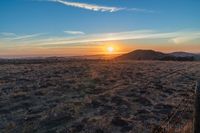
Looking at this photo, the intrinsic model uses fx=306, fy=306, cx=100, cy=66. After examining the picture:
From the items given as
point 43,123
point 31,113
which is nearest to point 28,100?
point 31,113

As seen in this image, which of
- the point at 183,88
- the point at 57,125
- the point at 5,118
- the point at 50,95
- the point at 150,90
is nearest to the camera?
the point at 57,125

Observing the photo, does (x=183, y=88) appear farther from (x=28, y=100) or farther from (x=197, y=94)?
(x=197, y=94)

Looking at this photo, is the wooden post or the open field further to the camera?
the open field

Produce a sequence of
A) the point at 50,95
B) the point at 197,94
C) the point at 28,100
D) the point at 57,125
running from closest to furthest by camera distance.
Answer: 1. the point at 197,94
2. the point at 57,125
3. the point at 28,100
4. the point at 50,95

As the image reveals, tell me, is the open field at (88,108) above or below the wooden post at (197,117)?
below

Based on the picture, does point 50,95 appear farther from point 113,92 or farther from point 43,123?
point 43,123

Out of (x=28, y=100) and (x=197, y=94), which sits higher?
(x=197, y=94)

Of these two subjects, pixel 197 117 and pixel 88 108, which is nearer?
pixel 197 117

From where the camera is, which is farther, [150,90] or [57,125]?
[150,90]

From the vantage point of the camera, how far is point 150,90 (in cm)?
2298

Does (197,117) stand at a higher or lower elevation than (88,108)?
higher

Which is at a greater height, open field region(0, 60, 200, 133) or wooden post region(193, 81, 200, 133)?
wooden post region(193, 81, 200, 133)

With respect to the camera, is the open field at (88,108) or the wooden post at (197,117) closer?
the wooden post at (197,117)

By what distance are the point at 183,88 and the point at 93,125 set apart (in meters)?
13.5
